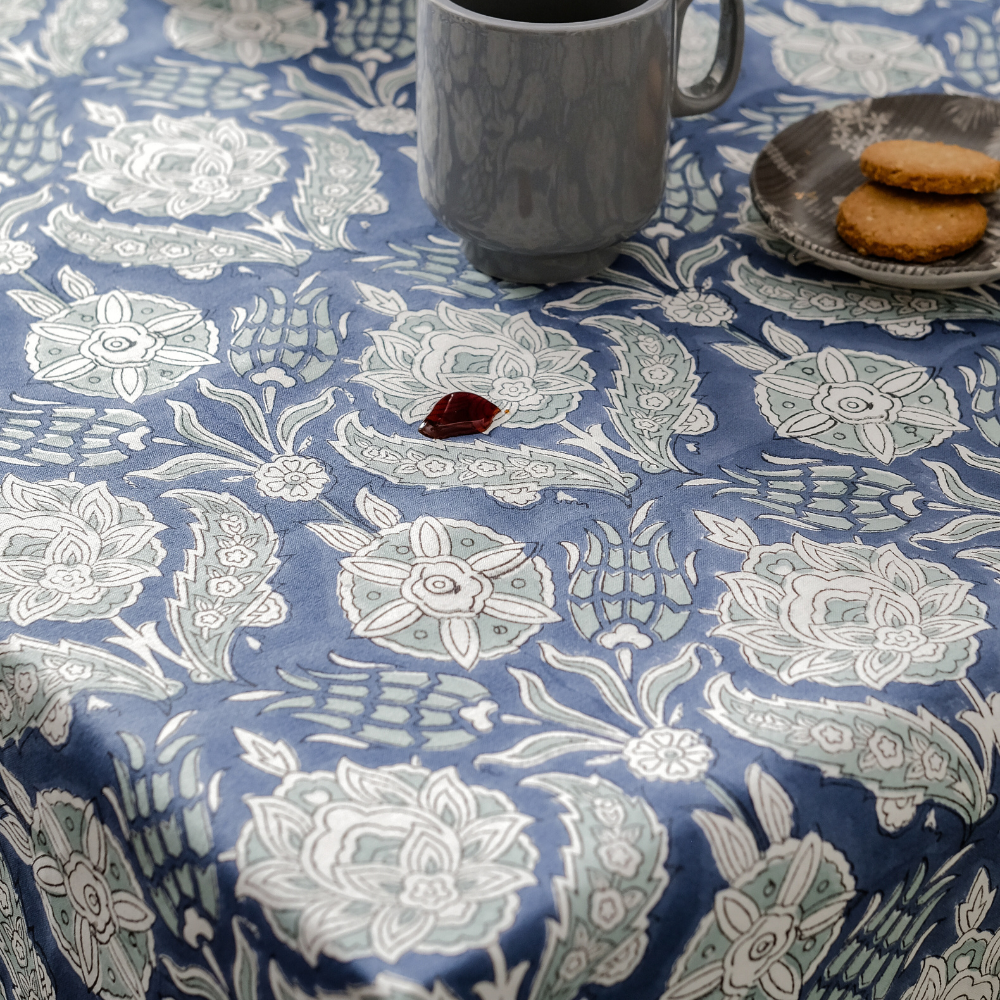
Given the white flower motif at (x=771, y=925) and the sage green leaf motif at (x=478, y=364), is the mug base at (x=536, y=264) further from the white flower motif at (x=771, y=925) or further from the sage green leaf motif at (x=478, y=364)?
the white flower motif at (x=771, y=925)

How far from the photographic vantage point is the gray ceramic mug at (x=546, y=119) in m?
0.53

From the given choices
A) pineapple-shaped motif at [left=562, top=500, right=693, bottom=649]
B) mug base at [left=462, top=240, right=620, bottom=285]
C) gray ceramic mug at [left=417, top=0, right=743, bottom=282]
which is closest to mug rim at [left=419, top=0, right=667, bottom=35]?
gray ceramic mug at [left=417, top=0, right=743, bottom=282]

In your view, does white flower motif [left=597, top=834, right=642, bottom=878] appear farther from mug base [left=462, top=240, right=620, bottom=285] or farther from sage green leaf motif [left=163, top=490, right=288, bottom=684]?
mug base [left=462, top=240, right=620, bottom=285]

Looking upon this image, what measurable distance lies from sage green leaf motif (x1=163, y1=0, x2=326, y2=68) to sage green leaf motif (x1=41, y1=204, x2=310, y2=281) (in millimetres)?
239

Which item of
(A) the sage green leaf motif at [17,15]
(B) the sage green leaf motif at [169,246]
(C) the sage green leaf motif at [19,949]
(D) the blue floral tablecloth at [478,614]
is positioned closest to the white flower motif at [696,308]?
(D) the blue floral tablecloth at [478,614]

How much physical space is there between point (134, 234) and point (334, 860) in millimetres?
449

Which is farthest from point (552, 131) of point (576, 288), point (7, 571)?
point (7, 571)

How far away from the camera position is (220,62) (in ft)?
2.77

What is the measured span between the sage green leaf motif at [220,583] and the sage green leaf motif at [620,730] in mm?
105

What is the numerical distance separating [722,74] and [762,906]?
Answer: 464mm

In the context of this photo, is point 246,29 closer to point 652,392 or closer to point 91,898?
point 652,392

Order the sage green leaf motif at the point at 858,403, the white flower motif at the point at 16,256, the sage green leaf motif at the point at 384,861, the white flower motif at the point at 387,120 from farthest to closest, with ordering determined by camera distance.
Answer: the white flower motif at the point at 387,120 → the white flower motif at the point at 16,256 → the sage green leaf motif at the point at 858,403 → the sage green leaf motif at the point at 384,861

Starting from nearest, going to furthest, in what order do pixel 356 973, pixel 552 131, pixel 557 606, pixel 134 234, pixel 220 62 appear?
pixel 356 973
pixel 557 606
pixel 552 131
pixel 134 234
pixel 220 62

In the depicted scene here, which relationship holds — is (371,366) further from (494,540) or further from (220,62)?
(220,62)
